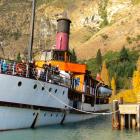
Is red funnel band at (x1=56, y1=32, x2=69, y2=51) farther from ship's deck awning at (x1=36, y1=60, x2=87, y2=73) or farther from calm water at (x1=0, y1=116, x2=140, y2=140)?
calm water at (x1=0, y1=116, x2=140, y2=140)

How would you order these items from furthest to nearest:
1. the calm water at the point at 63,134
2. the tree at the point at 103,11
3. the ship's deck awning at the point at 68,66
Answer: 1. the tree at the point at 103,11
2. the ship's deck awning at the point at 68,66
3. the calm water at the point at 63,134

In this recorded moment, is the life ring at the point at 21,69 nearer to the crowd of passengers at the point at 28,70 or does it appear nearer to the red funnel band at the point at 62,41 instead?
the crowd of passengers at the point at 28,70

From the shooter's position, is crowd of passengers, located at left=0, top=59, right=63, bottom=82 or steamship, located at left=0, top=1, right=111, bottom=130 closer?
steamship, located at left=0, top=1, right=111, bottom=130

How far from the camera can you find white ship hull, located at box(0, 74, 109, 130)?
73.2 feet

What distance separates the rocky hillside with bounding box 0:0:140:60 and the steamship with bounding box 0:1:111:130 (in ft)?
269

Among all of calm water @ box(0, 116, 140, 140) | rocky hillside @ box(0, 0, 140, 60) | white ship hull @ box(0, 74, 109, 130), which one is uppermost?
rocky hillside @ box(0, 0, 140, 60)

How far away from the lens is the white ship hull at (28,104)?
22312 mm

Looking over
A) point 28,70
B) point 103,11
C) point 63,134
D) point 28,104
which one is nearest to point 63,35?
point 28,70

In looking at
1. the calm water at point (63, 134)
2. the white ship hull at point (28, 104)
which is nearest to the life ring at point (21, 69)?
the white ship hull at point (28, 104)

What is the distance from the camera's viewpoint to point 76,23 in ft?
496

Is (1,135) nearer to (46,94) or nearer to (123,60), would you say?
(46,94)

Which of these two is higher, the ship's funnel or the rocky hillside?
the rocky hillside

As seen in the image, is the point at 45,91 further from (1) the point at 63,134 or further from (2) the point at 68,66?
(2) the point at 68,66

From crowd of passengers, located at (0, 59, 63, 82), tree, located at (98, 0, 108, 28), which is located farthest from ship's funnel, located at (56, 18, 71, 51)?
tree, located at (98, 0, 108, 28)
